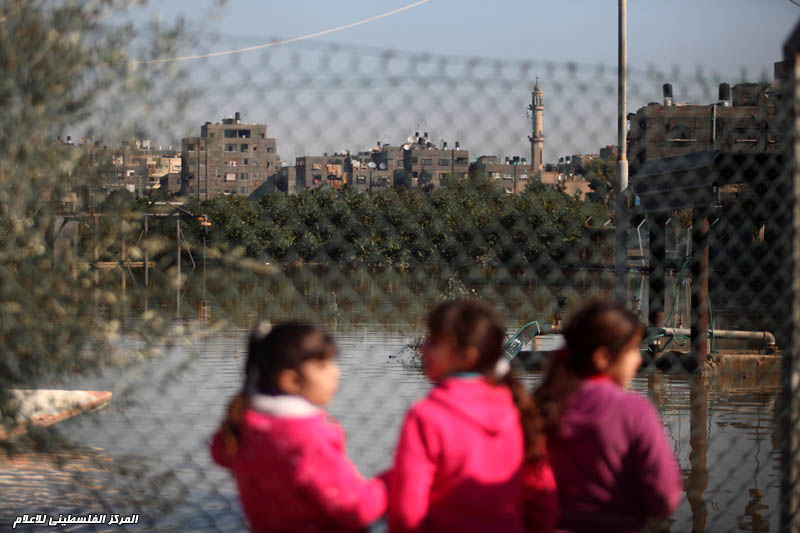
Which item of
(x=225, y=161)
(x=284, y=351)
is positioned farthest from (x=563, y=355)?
(x=225, y=161)

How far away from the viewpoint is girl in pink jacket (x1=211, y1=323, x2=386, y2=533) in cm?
236

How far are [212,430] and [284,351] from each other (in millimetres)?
4487

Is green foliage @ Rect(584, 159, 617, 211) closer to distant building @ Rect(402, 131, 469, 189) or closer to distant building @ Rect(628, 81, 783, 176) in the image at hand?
distant building @ Rect(628, 81, 783, 176)

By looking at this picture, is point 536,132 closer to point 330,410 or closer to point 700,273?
point 330,410

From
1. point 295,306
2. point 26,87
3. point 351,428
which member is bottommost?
point 351,428

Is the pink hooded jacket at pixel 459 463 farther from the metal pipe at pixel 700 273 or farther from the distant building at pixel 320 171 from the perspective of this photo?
the metal pipe at pixel 700 273

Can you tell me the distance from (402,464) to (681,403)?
25.1 feet

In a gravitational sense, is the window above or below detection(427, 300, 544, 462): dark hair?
above

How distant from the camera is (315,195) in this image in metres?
3.54

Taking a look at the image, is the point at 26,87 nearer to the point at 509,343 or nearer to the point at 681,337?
the point at 509,343

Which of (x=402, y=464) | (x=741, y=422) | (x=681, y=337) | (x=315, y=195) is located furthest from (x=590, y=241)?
(x=681, y=337)

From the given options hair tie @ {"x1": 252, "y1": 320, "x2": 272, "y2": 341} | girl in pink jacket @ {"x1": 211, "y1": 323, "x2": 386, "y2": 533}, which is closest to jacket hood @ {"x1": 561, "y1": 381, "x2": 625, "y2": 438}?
girl in pink jacket @ {"x1": 211, "y1": 323, "x2": 386, "y2": 533}

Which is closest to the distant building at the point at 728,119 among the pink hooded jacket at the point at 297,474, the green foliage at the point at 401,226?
the green foliage at the point at 401,226

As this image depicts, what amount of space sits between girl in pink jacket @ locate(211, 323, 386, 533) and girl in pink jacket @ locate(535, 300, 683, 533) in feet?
1.75
